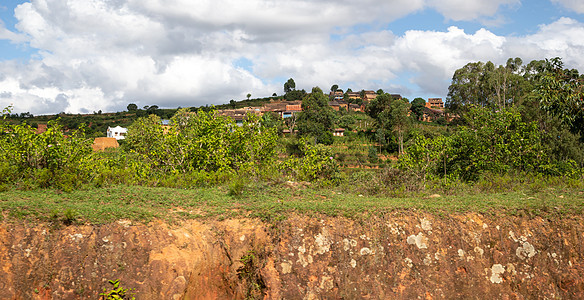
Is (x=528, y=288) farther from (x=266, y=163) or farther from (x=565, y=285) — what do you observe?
(x=266, y=163)

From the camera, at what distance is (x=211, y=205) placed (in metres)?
8.19

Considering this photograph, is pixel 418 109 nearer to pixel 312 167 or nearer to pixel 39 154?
pixel 312 167

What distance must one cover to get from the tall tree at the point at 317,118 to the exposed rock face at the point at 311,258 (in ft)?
137

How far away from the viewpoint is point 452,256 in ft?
22.8

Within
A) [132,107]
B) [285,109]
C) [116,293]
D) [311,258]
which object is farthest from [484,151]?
[132,107]

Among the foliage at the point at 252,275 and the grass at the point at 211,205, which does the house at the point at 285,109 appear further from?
the foliage at the point at 252,275

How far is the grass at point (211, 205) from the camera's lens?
269 inches

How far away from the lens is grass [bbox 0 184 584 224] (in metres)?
6.83

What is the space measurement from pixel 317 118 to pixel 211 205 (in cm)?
4308

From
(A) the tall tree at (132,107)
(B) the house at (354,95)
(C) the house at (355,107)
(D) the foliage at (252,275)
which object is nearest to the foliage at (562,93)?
(D) the foliage at (252,275)

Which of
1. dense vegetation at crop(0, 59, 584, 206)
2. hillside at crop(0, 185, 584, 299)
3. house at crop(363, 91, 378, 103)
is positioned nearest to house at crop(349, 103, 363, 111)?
house at crop(363, 91, 378, 103)

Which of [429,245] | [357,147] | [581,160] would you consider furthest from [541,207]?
[357,147]

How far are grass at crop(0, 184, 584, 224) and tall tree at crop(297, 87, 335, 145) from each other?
130 feet

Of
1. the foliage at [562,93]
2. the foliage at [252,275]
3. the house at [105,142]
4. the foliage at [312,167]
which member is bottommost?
the house at [105,142]
